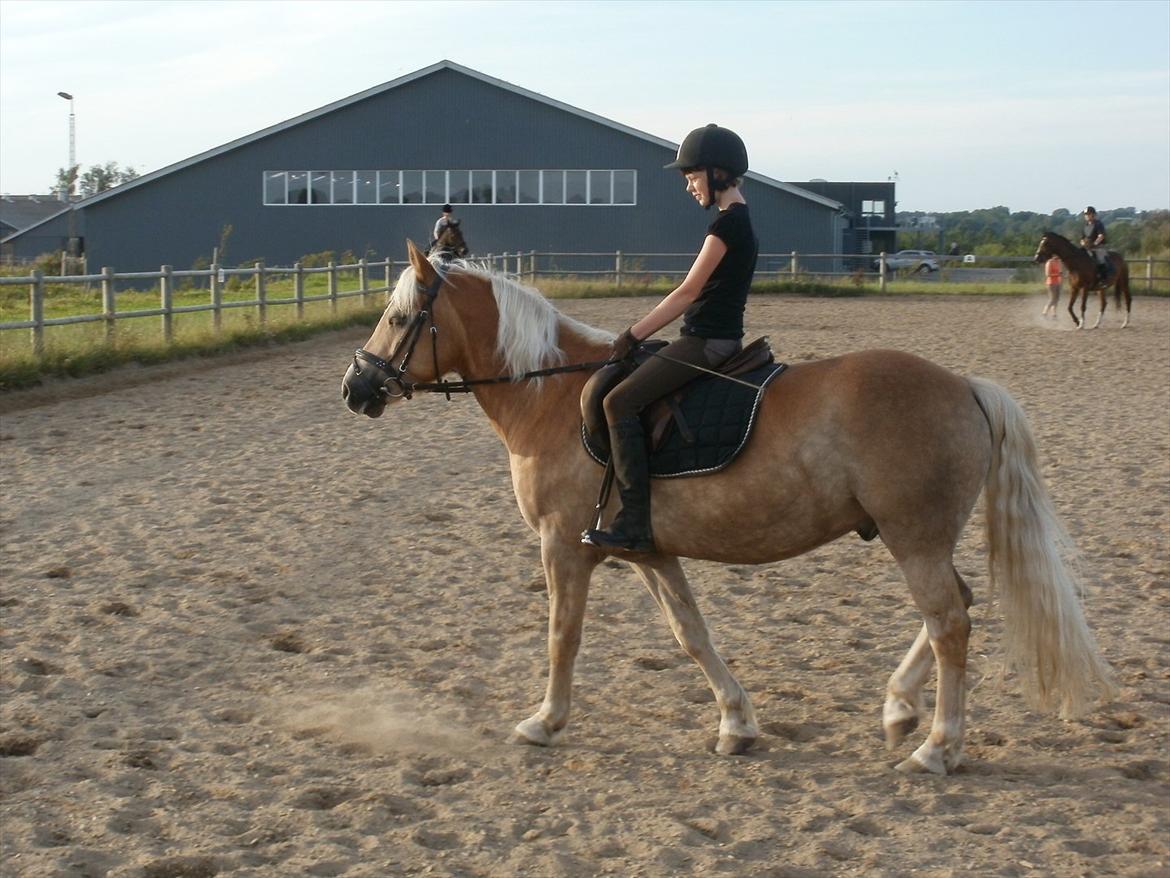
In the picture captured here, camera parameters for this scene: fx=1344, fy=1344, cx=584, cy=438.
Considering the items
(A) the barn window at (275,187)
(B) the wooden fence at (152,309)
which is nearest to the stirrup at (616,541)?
(B) the wooden fence at (152,309)

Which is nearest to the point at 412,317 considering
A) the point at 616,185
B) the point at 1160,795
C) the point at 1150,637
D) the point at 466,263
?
the point at 466,263

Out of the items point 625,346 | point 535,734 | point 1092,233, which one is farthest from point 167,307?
point 1092,233

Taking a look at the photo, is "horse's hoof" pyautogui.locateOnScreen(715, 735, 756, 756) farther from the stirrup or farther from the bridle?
the bridle

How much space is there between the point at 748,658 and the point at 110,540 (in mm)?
4104

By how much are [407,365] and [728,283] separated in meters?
1.30

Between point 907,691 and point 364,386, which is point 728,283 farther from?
point 907,691

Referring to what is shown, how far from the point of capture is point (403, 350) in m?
5.25

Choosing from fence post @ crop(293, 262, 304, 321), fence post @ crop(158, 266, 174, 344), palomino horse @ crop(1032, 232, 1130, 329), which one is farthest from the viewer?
palomino horse @ crop(1032, 232, 1130, 329)

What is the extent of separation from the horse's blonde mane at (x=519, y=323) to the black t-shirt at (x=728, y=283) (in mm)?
496

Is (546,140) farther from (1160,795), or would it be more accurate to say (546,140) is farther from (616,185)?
(1160,795)

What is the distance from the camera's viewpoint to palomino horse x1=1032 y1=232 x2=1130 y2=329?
24.4 meters

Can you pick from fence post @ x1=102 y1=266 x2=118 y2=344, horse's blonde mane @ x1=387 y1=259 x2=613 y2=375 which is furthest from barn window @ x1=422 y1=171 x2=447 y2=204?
horse's blonde mane @ x1=387 y1=259 x2=613 y2=375

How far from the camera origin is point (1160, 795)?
173 inches

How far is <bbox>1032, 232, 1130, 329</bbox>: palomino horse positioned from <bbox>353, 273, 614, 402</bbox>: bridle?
2079 centimetres
